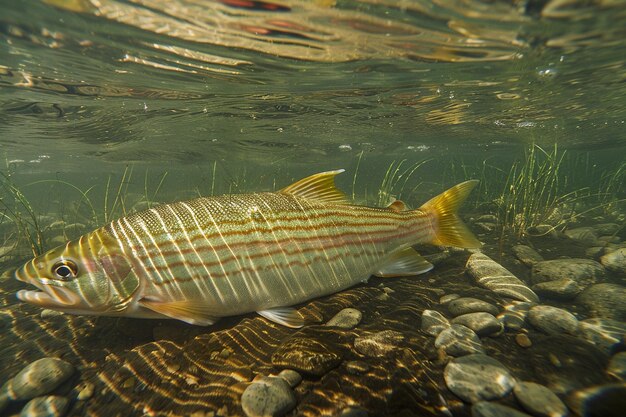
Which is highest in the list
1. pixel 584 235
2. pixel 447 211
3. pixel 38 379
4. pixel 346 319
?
pixel 447 211

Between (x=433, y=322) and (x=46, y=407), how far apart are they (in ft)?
13.5

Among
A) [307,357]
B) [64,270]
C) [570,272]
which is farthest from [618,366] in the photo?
[64,270]

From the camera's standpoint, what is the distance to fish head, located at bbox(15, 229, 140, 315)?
2871mm

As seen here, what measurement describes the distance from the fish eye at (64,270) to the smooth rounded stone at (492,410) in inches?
158

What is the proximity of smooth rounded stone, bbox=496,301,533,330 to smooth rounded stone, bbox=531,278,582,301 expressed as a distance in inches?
38.5

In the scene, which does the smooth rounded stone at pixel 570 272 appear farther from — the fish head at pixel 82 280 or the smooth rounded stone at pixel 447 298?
the fish head at pixel 82 280

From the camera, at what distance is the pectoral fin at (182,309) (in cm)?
304

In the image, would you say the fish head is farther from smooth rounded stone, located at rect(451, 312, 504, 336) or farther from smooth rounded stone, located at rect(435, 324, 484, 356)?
smooth rounded stone, located at rect(451, 312, 504, 336)

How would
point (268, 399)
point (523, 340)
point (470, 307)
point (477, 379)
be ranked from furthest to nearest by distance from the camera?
point (470, 307)
point (523, 340)
point (477, 379)
point (268, 399)

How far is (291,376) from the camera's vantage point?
102 inches

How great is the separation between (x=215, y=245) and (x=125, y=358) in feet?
5.05

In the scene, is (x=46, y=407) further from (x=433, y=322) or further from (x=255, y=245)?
(x=433, y=322)

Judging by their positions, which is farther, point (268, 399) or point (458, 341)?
point (458, 341)

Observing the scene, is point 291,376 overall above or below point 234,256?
below
